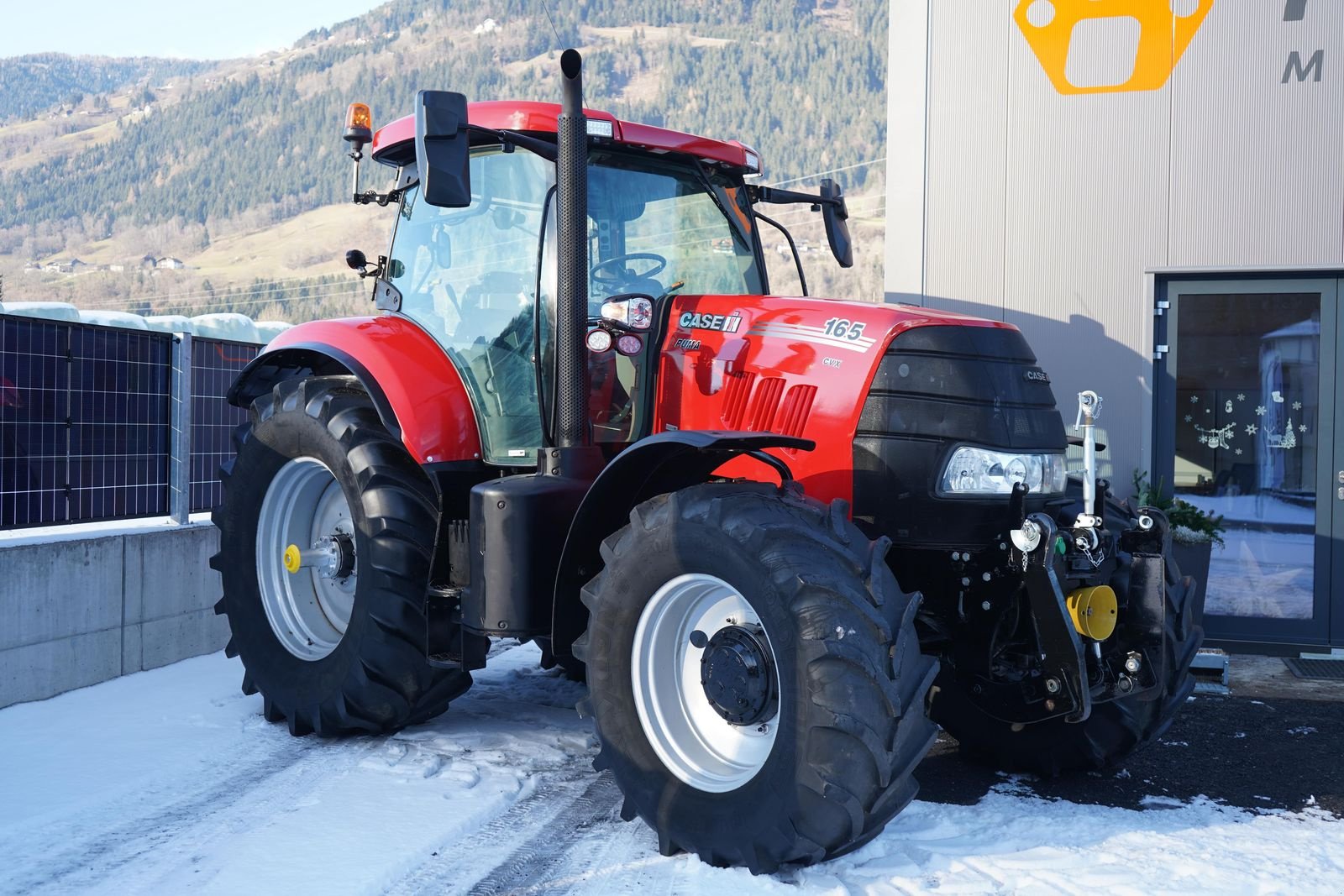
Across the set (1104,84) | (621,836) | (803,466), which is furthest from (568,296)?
(1104,84)

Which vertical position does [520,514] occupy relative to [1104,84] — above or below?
below

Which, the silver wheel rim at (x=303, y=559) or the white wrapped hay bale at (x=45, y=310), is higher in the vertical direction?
the white wrapped hay bale at (x=45, y=310)

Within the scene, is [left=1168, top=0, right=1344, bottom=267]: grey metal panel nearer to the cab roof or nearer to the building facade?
the building facade

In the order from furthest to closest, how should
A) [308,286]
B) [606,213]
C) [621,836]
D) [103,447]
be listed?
[308,286] → [103,447] → [606,213] → [621,836]

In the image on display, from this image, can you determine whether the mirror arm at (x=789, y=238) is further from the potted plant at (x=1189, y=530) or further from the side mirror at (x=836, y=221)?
the potted plant at (x=1189, y=530)

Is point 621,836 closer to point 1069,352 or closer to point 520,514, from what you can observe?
point 520,514

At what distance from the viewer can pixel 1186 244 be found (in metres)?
7.93

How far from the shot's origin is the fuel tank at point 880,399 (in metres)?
3.94

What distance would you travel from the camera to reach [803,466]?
4129 millimetres

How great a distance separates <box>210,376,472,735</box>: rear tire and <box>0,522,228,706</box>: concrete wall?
3.10 feet

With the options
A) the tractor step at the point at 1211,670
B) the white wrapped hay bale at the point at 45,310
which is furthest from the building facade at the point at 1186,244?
the white wrapped hay bale at the point at 45,310

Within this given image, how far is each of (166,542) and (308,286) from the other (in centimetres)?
7995

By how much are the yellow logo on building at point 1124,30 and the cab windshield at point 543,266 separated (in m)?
3.98

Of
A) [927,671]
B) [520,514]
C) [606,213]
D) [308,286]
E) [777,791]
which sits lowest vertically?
[777,791]
